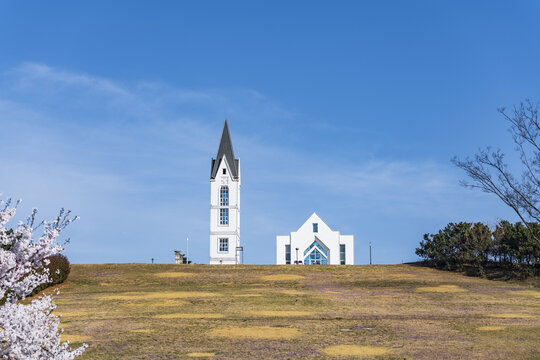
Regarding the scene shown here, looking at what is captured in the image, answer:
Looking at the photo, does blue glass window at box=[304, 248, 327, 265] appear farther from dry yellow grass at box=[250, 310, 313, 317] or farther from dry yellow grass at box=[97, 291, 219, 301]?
dry yellow grass at box=[250, 310, 313, 317]

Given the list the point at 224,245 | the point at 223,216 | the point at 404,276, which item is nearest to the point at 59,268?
the point at 404,276

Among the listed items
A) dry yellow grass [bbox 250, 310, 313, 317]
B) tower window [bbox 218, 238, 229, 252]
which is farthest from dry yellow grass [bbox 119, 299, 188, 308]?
tower window [bbox 218, 238, 229, 252]

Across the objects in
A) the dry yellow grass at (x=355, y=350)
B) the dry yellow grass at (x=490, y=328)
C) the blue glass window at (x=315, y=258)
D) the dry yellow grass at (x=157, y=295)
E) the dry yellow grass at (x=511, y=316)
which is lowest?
the dry yellow grass at (x=355, y=350)

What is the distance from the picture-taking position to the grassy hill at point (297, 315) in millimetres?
16797

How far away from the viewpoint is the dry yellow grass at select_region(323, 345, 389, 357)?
16.1 m

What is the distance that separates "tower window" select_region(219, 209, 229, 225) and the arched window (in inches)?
39.0

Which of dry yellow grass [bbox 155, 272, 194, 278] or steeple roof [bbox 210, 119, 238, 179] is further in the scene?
steeple roof [bbox 210, 119, 238, 179]

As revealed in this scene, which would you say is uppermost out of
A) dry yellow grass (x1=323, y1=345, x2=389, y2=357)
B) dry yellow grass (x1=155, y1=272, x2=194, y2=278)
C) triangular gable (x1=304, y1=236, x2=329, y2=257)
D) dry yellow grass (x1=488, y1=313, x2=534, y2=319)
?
triangular gable (x1=304, y1=236, x2=329, y2=257)

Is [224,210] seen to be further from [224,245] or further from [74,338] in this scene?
[74,338]

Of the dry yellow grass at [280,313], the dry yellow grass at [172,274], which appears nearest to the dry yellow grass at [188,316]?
the dry yellow grass at [280,313]

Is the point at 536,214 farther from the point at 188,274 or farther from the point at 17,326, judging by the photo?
the point at 17,326

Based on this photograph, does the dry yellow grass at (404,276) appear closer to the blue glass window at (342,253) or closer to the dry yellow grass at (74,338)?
the dry yellow grass at (74,338)

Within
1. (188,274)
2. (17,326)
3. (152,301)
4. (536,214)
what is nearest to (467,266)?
(536,214)

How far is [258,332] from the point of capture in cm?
1873
